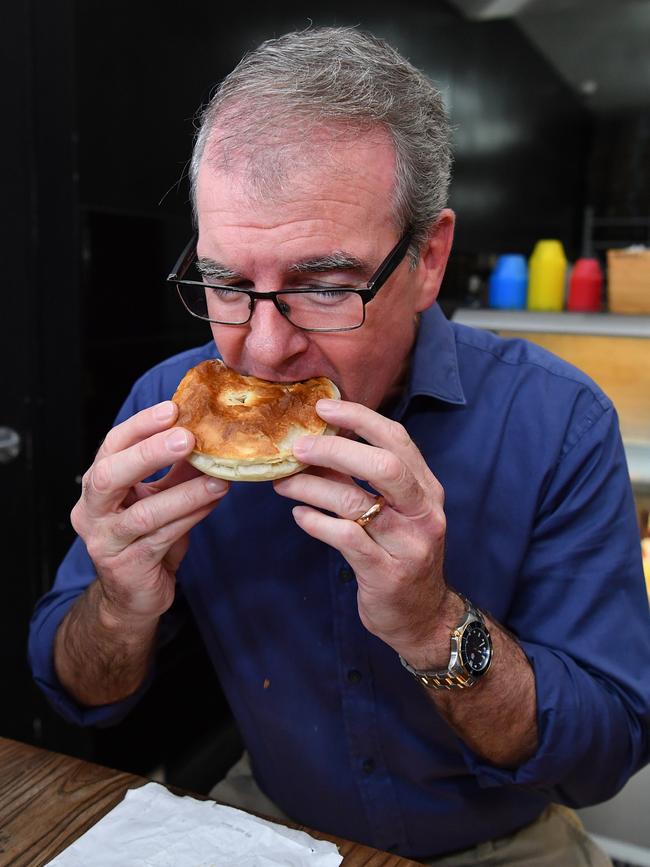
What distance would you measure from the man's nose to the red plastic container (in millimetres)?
2135

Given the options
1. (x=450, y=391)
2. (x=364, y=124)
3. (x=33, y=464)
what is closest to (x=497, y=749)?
(x=450, y=391)

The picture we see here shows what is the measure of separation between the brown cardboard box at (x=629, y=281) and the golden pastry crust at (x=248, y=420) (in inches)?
74.1

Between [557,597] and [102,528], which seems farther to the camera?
[557,597]

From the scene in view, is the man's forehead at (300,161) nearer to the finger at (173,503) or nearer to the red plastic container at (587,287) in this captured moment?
the finger at (173,503)

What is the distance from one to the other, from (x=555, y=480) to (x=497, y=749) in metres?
0.55

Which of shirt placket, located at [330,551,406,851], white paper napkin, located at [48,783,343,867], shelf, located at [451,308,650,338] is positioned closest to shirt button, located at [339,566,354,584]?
shirt placket, located at [330,551,406,851]

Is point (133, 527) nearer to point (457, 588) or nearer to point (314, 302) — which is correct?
point (314, 302)

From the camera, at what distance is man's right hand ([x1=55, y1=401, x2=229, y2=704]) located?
125 cm

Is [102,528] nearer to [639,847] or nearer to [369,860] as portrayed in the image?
[369,860]

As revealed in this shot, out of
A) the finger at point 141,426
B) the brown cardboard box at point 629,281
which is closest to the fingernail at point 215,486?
the finger at point 141,426

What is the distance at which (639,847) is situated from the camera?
2.70m

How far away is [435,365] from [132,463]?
767 mm

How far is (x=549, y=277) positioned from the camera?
135 inches

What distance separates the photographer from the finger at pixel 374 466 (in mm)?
1156
